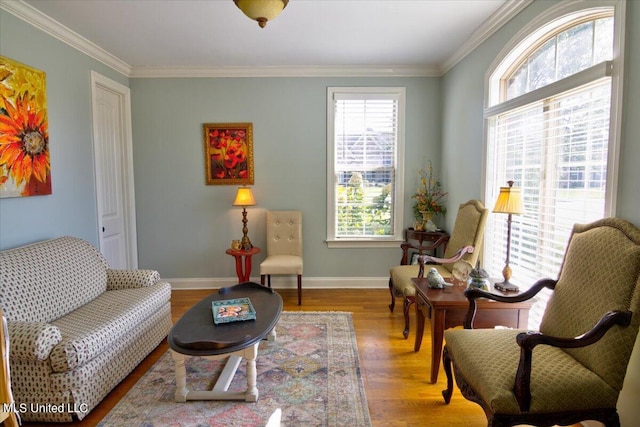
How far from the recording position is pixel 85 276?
2832mm

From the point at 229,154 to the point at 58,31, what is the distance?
1.94 m

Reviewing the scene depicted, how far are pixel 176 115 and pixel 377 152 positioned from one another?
2.52 m

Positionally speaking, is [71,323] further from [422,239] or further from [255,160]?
[422,239]

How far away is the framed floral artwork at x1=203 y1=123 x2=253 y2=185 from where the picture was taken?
4.41 m

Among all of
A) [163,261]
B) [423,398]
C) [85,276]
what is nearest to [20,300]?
[85,276]

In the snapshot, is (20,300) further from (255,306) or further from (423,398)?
(423,398)

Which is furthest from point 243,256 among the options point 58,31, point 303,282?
point 58,31

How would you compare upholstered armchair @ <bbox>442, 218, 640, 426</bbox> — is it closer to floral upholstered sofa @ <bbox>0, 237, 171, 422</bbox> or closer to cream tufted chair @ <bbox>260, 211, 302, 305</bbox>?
floral upholstered sofa @ <bbox>0, 237, 171, 422</bbox>

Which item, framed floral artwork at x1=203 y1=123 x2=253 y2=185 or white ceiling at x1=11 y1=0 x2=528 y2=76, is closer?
white ceiling at x1=11 y1=0 x2=528 y2=76

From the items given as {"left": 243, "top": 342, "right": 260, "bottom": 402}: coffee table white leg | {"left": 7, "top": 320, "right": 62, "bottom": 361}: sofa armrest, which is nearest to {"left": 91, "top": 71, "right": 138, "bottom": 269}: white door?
{"left": 7, "top": 320, "right": 62, "bottom": 361}: sofa armrest

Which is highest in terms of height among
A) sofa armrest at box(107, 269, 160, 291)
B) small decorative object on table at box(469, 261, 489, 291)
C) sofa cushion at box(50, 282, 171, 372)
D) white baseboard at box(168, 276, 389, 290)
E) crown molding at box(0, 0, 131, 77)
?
crown molding at box(0, 0, 131, 77)

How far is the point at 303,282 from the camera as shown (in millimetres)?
4586

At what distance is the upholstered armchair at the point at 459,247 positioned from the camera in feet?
10.2

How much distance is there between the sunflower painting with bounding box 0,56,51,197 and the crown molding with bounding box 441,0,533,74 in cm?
373
